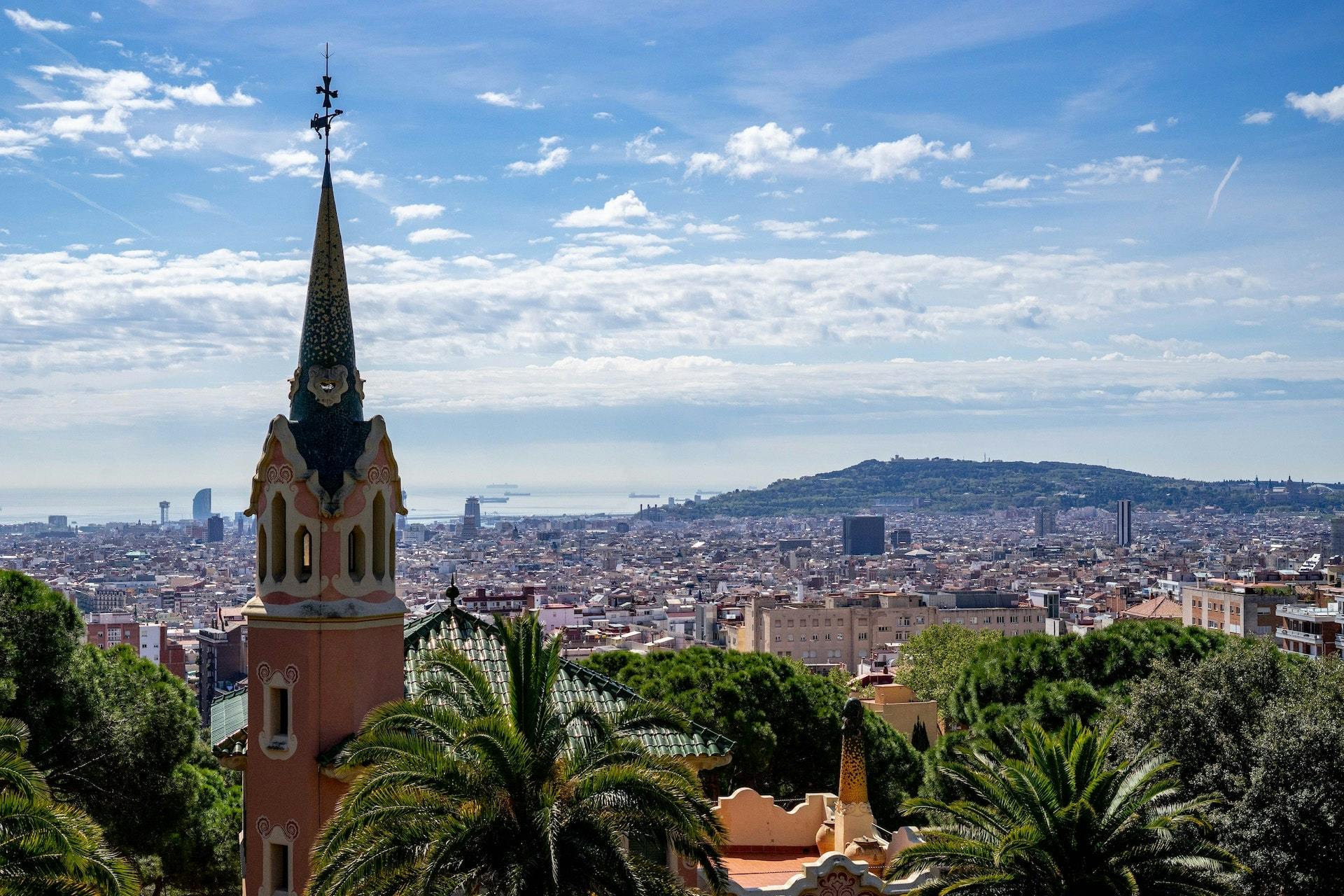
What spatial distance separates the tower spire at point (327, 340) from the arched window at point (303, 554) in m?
1.16

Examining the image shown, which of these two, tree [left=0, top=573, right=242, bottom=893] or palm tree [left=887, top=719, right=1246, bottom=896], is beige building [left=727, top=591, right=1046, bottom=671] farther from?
palm tree [left=887, top=719, right=1246, bottom=896]

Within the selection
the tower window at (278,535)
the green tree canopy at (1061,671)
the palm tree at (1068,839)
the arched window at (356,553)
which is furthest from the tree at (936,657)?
the tower window at (278,535)

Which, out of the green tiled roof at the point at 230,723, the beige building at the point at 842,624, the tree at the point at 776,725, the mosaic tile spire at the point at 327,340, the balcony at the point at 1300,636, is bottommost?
the beige building at the point at 842,624

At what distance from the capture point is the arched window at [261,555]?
48.7 feet

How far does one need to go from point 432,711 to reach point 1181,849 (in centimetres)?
706

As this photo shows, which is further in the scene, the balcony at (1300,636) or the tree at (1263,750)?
the balcony at (1300,636)

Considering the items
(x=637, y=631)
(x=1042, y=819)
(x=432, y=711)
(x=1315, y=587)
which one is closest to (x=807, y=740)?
(x=1042, y=819)

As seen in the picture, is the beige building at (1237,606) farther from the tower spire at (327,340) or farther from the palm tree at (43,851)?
the palm tree at (43,851)

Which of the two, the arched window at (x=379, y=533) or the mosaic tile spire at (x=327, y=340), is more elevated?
the mosaic tile spire at (x=327, y=340)

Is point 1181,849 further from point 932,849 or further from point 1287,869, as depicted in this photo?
point 1287,869

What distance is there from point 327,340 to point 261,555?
225 centimetres

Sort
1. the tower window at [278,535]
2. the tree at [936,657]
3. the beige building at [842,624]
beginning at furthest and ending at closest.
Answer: the beige building at [842,624], the tree at [936,657], the tower window at [278,535]

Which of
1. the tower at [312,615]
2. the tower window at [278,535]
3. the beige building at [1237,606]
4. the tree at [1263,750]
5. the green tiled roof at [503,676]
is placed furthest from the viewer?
the beige building at [1237,606]

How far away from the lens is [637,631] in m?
129
